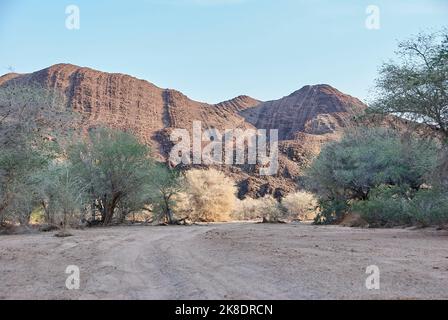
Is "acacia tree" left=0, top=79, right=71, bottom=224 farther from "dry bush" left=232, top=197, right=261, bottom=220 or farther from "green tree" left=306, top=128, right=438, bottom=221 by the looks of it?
"dry bush" left=232, top=197, right=261, bottom=220

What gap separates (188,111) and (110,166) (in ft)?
252

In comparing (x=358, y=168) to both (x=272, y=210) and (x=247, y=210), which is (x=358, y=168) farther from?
(x=247, y=210)

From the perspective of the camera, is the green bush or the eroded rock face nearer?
the green bush

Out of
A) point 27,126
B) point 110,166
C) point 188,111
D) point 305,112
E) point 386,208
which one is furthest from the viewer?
point 305,112

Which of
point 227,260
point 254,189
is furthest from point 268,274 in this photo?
point 254,189

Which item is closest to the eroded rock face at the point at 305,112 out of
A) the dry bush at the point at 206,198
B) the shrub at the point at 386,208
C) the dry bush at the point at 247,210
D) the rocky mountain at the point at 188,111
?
the rocky mountain at the point at 188,111

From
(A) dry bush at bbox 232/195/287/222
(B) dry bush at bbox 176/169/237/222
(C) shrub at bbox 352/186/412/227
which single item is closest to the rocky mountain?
(A) dry bush at bbox 232/195/287/222

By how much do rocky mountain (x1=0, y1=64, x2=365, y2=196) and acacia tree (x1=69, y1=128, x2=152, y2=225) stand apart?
136 ft

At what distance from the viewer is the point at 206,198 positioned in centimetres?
4575

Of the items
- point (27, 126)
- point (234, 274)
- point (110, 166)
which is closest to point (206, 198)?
point (110, 166)

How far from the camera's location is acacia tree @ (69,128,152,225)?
2852 cm

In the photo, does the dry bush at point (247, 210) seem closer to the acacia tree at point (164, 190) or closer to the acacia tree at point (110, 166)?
the acacia tree at point (164, 190)

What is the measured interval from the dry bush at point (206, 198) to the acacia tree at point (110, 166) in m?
14.0
